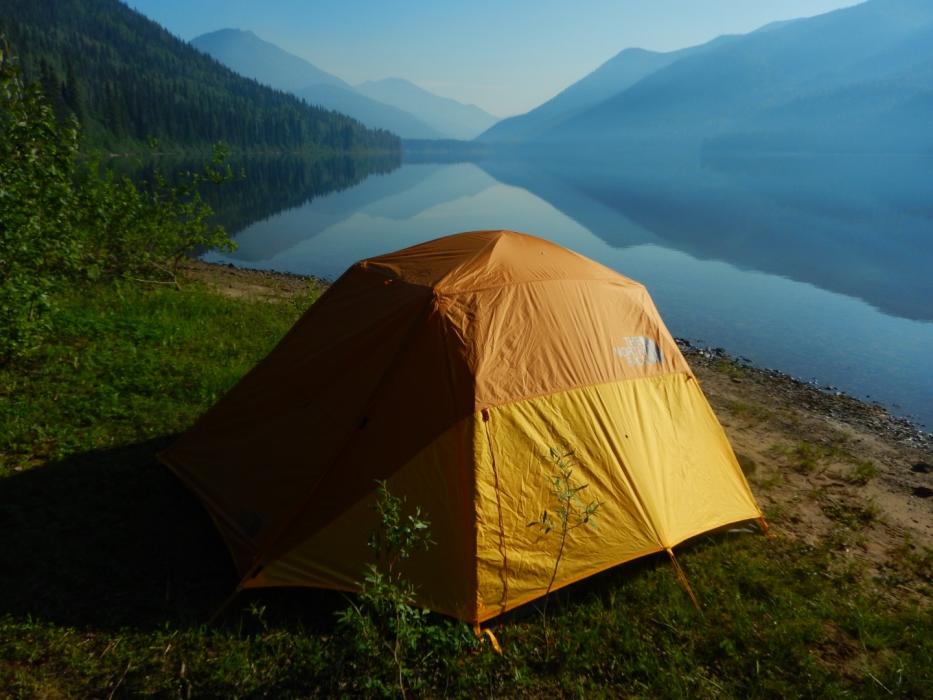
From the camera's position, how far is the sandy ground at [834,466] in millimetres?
6406

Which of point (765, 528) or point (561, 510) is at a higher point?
point (561, 510)

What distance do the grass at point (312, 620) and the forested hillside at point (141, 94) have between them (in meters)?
54.1

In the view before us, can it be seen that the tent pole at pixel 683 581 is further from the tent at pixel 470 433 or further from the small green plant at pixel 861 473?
the small green plant at pixel 861 473

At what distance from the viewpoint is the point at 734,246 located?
3425cm

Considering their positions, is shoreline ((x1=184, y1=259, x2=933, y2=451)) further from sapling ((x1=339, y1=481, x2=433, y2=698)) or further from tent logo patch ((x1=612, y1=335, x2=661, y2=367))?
sapling ((x1=339, y1=481, x2=433, y2=698))

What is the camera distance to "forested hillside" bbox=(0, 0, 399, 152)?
96.1 meters

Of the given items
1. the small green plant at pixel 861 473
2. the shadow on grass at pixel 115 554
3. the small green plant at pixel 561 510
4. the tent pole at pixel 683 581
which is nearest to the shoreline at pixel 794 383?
the small green plant at pixel 861 473

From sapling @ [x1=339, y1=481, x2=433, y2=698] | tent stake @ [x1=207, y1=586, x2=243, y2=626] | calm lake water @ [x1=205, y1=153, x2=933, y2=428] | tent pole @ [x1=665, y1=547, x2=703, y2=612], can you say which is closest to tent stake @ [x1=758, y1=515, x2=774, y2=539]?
tent pole @ [x1=665, y1=547, x2=703, y2=612]

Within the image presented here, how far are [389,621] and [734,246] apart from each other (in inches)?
1379

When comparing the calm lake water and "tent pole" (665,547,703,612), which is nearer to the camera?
"tent pole" (665,547,703,612)

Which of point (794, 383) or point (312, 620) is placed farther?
point (794, 383)

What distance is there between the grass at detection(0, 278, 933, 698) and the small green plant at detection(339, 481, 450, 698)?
0.35ft

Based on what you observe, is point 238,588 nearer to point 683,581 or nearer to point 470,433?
point 470,433

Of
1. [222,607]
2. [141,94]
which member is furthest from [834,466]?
[141,94]
